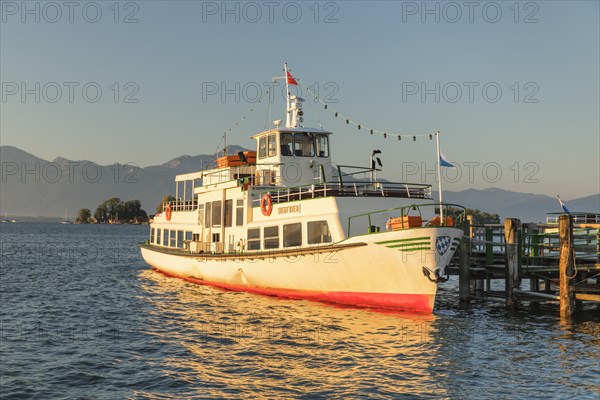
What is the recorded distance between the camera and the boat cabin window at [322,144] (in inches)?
1156

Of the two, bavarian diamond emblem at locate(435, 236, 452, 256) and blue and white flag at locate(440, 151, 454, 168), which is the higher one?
blue and white flag at locate(440, 151, 454, 168)

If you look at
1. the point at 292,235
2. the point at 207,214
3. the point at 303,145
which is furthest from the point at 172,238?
the point at 292,235

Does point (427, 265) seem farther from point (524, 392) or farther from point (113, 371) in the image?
point (113, 371)

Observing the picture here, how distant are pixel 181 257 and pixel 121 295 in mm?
3918

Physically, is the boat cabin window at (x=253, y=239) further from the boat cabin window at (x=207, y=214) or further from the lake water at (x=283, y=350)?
the boat cabin window at (x=207, y=214)

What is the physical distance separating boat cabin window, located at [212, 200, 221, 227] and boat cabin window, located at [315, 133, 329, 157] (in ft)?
18.9

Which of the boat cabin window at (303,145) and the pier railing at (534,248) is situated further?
the boat cabin window at (303,145)

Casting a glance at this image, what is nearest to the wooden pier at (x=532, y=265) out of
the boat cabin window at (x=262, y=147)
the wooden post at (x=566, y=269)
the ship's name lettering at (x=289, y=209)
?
the wooden post at (x=566, y=269)

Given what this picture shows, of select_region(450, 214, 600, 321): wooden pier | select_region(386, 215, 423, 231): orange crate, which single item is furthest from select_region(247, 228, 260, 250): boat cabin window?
select_region(450, 214, 600, 321): wooden pier

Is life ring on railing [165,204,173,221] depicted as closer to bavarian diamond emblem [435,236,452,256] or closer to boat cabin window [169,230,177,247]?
boat cabin window [169,230,177,247]

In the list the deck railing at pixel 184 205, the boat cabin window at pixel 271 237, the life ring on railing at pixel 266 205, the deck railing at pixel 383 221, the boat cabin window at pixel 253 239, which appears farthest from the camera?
the deck railing at pixel 184 205

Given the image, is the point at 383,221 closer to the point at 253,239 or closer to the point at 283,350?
the point at 253,239

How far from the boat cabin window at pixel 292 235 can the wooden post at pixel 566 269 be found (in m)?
10.2

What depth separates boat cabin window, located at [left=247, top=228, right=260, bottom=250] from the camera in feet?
87.6
